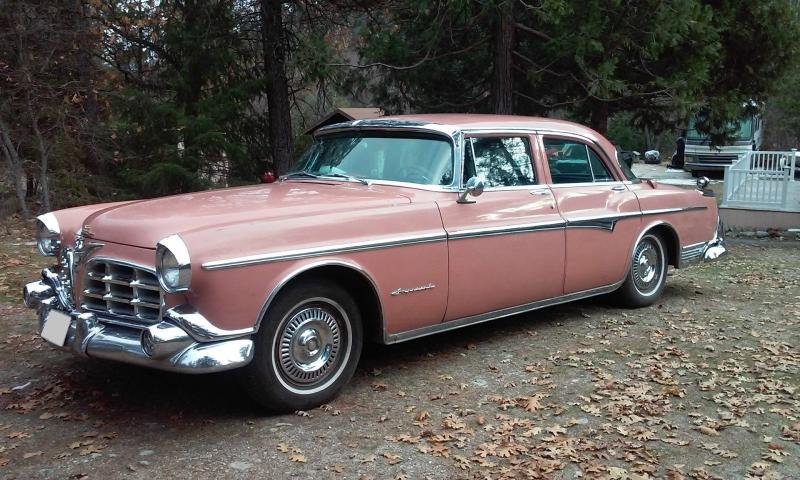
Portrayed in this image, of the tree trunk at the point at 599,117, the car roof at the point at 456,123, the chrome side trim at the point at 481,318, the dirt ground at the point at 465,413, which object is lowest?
the dirt ground at the point at 465,413

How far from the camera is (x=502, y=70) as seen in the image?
11.5 metres

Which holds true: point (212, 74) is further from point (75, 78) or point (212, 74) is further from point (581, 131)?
point (581, 131)

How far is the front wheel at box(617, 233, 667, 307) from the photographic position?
6.79 m

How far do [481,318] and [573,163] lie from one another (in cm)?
180

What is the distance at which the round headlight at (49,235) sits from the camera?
479 centimetres

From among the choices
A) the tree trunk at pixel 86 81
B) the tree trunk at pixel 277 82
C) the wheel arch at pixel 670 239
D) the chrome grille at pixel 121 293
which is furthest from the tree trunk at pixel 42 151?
the wheel arch at pixel 670 239

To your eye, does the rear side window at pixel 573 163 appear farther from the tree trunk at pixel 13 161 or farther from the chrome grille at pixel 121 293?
the tree trunk at pixel 13 161

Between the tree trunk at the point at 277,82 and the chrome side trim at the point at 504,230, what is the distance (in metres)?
7.81

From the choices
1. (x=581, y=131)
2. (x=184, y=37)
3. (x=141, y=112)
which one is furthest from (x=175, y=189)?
(x=581, y=131)

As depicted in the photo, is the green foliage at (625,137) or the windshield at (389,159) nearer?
the windshield at (389,159)

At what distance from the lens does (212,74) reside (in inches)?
511

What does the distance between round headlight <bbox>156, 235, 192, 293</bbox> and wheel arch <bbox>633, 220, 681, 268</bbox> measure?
454cm

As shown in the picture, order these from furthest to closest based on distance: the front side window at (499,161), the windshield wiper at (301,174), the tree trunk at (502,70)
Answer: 1. the tree trunk at (502,70)
2. the windshield wiper at (301,174)
3. the front side window at (499,161)

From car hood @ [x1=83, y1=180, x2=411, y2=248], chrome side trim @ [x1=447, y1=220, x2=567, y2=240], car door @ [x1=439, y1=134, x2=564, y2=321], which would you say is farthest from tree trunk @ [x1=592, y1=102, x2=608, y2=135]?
car hood @ [x1=83, y1=180, x2=411, y2=248]
